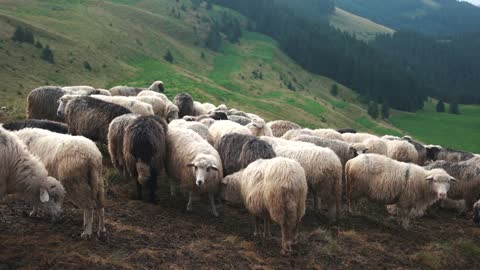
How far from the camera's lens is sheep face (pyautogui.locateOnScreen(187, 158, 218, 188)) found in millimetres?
10008

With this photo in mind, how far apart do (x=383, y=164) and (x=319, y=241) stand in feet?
12.8

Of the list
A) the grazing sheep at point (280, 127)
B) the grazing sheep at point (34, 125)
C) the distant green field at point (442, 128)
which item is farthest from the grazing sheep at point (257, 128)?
the distant green field at point (442, 128)

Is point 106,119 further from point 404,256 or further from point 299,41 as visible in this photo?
point 299,41

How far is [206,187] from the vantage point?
10.5 metres

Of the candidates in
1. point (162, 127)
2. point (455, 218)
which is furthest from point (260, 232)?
point (455, 218)

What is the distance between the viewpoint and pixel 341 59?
374 feet

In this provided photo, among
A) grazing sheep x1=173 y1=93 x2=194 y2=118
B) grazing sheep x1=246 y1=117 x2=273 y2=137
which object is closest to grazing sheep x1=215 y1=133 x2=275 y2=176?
grazing sheep x1=246 y1=117 x2=273 y2=137

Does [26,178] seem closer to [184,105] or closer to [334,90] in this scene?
[184,105]

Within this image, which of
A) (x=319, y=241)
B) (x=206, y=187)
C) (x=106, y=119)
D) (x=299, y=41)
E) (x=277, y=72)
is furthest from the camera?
(x=299, y=41)

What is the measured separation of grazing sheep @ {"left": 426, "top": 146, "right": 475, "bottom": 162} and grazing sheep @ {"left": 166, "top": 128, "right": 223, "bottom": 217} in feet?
42.1

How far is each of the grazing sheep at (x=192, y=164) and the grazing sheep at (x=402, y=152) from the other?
9232 mm

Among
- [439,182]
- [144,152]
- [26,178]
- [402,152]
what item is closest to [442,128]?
[402,152]

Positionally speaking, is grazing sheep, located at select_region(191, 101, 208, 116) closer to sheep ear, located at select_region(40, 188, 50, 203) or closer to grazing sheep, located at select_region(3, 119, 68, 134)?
grazing sheep, located at select_region(3, 119, 68, 134)

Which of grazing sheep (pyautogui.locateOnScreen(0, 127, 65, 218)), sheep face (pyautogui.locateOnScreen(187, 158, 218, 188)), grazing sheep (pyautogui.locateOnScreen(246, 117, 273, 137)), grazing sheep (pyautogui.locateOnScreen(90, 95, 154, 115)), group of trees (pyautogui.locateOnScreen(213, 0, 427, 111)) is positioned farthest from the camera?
group of trees (pyautogui.locateOnScreen(213, 0, 427, 111))
